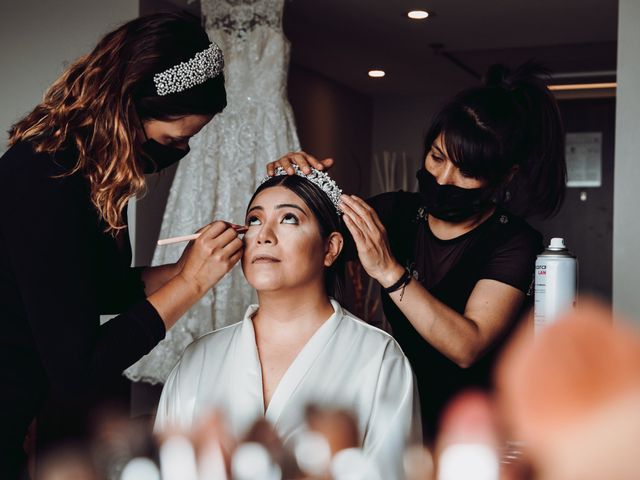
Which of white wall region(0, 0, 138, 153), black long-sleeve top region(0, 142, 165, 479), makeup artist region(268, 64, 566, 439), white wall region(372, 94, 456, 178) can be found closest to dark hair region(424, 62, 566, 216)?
makeup artist region(268, 64, 566, 439)

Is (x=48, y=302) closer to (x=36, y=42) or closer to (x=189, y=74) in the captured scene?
(x=189, y=74)

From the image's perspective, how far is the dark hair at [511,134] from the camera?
1.68 metres

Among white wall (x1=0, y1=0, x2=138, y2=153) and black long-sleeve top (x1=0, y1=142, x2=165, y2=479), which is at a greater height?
white wall (x1=0, y1=0, x2=138, y2=153)

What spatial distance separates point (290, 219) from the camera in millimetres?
1709

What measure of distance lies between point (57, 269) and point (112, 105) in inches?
12.0

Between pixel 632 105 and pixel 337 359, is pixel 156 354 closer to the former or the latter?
pixel 337 359

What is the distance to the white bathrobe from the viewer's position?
1.42 m

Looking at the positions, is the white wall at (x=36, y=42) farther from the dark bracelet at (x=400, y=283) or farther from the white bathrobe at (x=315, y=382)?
the dark bracelet at (x=400, y=283)

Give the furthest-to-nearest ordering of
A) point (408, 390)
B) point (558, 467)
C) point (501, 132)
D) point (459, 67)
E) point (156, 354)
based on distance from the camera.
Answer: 1. point (459, 67)
2. point (156, 354)
3. point (501, 132)
4. point (408, 390)
5. point (558, 467)

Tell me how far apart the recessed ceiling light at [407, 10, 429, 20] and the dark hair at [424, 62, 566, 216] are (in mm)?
2161

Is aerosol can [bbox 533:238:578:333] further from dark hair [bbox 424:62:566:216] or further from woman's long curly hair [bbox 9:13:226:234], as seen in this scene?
woman's long curly hair [bbox 9:13:226:234]

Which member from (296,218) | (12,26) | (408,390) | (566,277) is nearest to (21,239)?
(296,218)

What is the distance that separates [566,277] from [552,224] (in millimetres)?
5021

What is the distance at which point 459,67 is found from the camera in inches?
205
